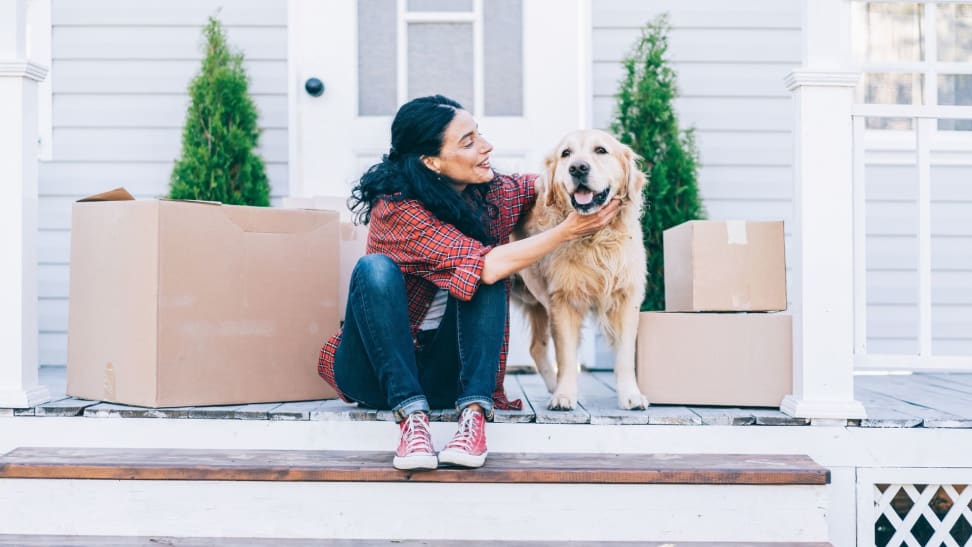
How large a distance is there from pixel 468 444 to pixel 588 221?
734mm

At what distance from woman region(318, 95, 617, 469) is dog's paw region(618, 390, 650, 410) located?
1.10ft

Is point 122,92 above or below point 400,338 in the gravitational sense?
above

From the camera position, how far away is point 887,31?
4.15 metres

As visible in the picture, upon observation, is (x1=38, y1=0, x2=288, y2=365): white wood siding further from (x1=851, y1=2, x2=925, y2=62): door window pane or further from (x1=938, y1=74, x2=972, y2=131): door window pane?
(x1=938, y1=74, x2=972, y2=131): door window pane

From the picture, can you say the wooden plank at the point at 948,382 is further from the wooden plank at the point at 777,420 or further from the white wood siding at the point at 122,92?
the white wood siding at the point at 122,92

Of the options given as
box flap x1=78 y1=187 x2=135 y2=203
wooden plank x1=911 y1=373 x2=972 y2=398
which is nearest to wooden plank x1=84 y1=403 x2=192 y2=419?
box flap x1=78 y1=187 x2=135 y2=203

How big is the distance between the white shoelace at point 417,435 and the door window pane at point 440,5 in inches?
95.6

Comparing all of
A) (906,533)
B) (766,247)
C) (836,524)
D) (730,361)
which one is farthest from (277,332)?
(906,533)

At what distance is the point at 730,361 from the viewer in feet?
8.43

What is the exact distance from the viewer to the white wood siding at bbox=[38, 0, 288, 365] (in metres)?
3.95

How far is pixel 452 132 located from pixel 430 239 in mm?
356

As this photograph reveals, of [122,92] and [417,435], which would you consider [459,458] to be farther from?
[122,92]

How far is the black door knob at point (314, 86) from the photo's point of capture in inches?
152

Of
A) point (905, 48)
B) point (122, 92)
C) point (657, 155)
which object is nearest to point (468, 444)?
point (657, 155)
